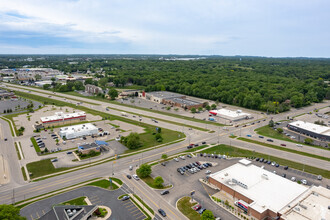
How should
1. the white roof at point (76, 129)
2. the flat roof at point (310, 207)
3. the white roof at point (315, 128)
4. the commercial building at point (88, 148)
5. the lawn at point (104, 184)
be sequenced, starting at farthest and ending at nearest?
the white roof at point (315, 128), the white roof at point (76, 129), the commercial building at point (88, 148), the lawn at point (104, 184), the flat roof at point (310, 207)

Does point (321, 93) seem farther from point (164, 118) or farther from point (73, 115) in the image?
point (73, 115)

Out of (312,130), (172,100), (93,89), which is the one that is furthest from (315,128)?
(93,89)

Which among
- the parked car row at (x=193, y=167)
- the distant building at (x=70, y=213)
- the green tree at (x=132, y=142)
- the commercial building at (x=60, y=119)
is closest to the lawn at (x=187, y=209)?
the parked car row at (x=193, y=167)

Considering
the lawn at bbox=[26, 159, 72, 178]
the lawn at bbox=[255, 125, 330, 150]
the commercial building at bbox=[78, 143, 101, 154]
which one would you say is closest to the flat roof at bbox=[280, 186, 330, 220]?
the lawn at bbox=[255, 125, 330, 150]

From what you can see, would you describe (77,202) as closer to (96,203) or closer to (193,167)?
(96,203)

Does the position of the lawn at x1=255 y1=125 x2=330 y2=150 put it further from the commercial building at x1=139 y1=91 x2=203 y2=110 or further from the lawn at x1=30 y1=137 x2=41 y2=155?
the lawn at x1=30 y1=137 x2=41 y2=155

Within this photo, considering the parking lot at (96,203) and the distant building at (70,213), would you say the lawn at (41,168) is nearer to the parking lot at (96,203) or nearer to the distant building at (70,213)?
the parking lot at (96,203)
